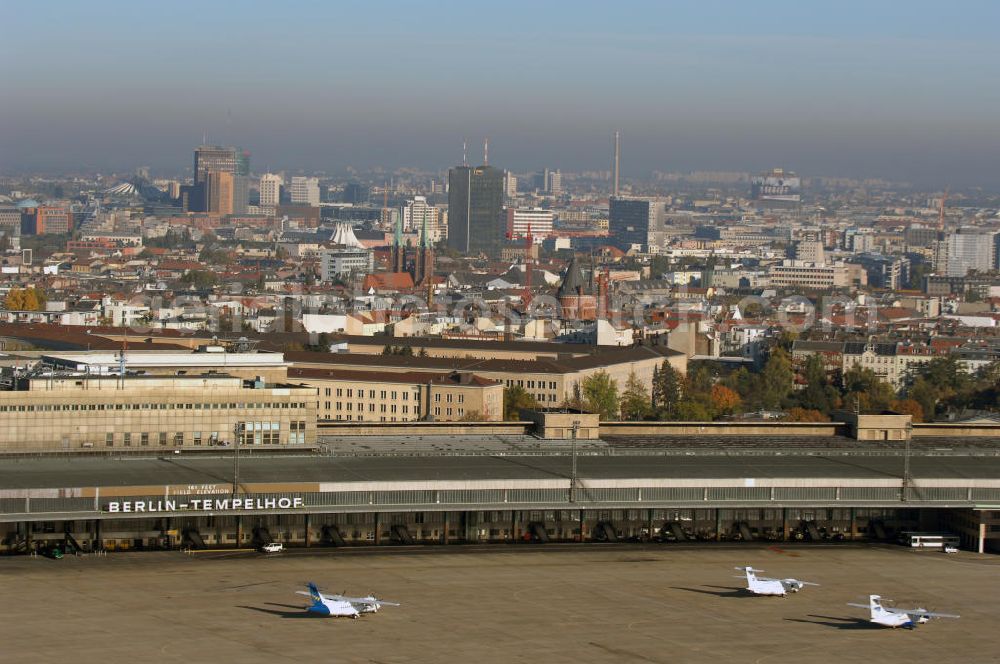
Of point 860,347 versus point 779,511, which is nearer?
point 779,511

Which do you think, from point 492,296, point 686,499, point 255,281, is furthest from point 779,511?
point 255,281

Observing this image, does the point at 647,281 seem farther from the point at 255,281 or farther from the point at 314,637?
the point at 314,637

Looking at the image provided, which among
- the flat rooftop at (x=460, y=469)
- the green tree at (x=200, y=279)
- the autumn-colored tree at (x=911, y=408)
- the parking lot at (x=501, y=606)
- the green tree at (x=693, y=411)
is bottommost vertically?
the parking lot at (x=501, y=606)

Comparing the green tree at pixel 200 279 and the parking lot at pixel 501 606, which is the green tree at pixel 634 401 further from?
the green tree at pixel 200 279

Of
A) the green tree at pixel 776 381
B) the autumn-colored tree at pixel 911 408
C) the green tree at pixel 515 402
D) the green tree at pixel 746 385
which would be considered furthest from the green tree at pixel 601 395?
the autumn-colored tree at pixel 911 408

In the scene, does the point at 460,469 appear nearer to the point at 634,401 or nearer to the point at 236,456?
the point at 236,456

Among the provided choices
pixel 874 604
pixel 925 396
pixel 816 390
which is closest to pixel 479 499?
pixel 874 604

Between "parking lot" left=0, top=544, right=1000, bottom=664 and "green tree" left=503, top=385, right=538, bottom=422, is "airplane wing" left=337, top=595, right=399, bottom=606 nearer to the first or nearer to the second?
"parking lot" left=0, top=544, right=1000, bottom=664
